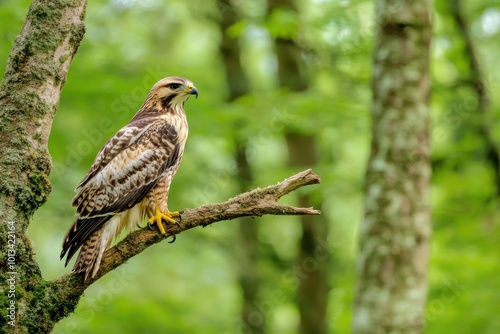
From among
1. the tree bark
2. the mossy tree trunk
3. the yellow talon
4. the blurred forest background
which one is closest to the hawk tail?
the mossy tree trunk

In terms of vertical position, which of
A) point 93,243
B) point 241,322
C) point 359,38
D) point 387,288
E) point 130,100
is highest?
point 359,38

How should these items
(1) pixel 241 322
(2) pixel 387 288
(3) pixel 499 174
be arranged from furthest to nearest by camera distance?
(1) pixel 241 322
(3) pixel 499 174
(2) pixel 387 288

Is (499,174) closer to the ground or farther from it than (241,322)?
farther from it

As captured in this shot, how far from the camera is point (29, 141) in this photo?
12.1ft

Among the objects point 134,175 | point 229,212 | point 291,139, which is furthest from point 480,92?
point 229,212

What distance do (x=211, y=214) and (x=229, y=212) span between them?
4.4 inches

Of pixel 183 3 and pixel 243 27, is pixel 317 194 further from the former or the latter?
pixel 183 3

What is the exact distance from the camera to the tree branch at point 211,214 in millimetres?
3900

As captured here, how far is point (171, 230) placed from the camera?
4398 millimetres

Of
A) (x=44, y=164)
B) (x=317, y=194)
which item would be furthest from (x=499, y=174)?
(x=44, y=164)

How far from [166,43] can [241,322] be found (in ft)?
21.2

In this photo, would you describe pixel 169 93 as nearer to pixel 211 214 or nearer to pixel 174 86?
pixel 174 86

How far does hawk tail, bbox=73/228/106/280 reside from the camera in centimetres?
394

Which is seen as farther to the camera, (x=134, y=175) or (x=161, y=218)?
(x=134, y=175)
